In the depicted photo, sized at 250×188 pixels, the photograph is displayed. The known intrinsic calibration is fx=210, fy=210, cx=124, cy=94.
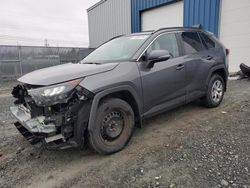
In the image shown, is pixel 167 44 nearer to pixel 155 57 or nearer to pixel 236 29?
pixel 155 57

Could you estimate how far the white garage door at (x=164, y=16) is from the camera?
1122cm

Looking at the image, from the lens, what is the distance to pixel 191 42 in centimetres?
429

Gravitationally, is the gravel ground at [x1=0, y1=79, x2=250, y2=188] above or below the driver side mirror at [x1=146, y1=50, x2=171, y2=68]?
below

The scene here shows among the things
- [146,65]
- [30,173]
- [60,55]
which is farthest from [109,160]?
[60,55]

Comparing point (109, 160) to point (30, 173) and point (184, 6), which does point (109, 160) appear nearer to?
point (30, 173)

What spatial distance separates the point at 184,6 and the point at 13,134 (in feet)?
32.3

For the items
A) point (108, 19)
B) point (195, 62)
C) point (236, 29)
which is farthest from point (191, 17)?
point (108, 19)

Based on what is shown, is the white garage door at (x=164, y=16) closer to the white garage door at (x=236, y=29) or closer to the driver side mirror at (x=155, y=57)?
the white garage door at (x=236, y=29)

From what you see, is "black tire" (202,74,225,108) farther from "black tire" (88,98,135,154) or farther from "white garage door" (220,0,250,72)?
"white garage door" (220,0,250,72)

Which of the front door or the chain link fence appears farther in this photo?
the chain link fence

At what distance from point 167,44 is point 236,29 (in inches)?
258

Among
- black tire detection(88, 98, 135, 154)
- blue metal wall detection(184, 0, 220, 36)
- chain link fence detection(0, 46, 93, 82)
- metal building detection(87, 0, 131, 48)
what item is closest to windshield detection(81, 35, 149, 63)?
black tire detection(88, 98, 135, 154)

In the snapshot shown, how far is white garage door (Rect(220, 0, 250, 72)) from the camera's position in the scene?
845cm

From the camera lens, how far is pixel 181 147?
3.08 metres
